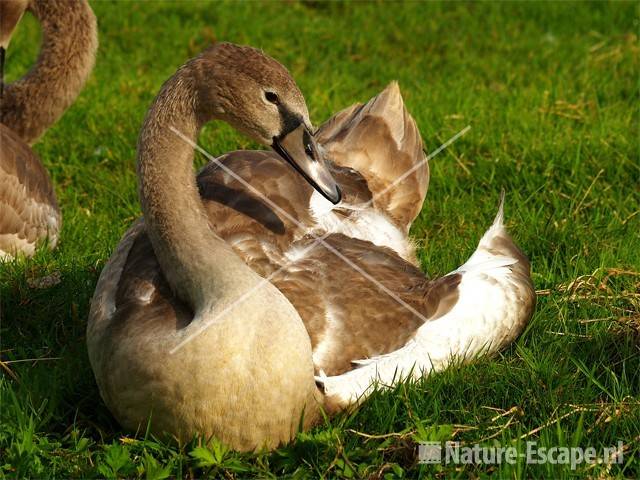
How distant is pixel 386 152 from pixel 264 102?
5.11ft

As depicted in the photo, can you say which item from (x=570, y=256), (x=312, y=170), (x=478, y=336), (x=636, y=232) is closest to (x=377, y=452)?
(x=478, y=336)

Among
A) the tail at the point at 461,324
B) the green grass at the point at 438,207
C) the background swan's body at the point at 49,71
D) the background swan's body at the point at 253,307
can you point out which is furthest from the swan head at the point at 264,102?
the background swan's body at the point at 49,71

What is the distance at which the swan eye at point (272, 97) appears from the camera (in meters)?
3.79

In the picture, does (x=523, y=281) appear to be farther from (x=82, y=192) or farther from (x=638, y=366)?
(x=82, y=192)

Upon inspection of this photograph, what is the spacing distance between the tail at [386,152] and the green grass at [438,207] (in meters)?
0.34

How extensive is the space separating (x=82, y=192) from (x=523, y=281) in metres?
3.13

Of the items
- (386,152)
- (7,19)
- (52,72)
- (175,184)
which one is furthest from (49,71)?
(175,184)

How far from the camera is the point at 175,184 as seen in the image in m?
3.89

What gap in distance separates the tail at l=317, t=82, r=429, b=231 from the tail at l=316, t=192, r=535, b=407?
2.00ft

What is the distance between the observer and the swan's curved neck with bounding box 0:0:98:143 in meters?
6.52

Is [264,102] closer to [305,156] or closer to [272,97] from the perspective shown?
[272,97]

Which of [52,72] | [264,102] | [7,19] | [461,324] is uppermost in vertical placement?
[264,102]

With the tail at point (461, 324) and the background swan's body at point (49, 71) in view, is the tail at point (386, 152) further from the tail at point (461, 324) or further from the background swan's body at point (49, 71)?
the background swan's body at point (49, 71)

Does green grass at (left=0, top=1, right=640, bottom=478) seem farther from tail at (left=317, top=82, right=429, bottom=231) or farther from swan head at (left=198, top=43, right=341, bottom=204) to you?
swan head at (left=198, top=43, right=341, bottom=204)
